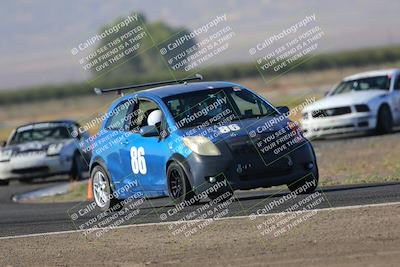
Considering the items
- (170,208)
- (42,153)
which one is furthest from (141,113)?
(42,153)

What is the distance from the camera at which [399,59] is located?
8419 centimetres

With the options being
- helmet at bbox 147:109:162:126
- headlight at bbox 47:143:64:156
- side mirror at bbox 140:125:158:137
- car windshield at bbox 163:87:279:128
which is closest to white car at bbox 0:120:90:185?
headlight at bbox 47:143:64:156

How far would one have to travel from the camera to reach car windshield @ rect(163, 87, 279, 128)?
43.7 feet

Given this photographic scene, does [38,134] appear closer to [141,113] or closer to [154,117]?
[141,113]

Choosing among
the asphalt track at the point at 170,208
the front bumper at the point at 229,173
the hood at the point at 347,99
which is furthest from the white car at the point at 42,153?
the front bumper at the point at 229,173

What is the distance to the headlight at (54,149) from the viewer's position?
23.3 meters

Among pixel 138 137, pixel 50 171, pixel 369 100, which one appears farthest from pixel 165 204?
pixel 369 100

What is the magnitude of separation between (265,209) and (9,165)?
12485mm

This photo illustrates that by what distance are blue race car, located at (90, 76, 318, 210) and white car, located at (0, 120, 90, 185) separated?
8.68m

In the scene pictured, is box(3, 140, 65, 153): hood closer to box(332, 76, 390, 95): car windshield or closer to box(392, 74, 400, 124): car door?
box(332, 76, 390, 95): car windshield

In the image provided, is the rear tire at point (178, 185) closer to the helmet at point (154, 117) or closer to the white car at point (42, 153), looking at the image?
the helmet at point (154, 117)

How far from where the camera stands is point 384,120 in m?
25.8

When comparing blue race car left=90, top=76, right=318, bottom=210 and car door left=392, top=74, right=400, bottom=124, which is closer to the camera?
blue race car left=90, top=76, right=318, bottom=210

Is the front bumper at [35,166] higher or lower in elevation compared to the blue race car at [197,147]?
lower
